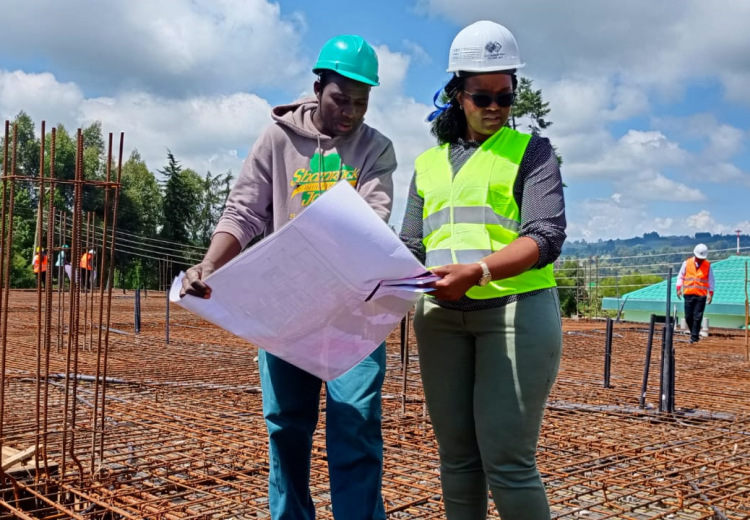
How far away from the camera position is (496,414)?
63.7 inches

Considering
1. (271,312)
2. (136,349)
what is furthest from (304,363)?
(136,349)

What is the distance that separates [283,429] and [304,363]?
27cm

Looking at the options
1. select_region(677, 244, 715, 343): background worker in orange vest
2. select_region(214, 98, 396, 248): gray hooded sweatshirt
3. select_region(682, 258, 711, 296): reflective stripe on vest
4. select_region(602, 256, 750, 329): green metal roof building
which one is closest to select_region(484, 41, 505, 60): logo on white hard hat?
select_region(214, 98, 396, 248): gray hooded sweatshirt

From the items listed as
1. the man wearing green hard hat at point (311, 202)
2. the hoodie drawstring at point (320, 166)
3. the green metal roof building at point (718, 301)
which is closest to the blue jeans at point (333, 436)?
the man wearing green hard hat at point (311, 202)

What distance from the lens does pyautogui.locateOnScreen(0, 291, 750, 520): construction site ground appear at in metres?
2.57

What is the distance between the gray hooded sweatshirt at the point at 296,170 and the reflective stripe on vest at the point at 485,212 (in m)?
0.23

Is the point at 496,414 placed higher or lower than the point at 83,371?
higher

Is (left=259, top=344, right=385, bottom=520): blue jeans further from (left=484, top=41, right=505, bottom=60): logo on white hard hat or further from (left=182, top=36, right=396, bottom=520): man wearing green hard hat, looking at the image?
(left=484, top=41, right=505, bottom=60): logo on white hard hat

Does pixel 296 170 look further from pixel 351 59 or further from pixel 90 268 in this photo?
pixel 90 268

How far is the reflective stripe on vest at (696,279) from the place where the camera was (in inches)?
363

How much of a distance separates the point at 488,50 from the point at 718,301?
1454cm

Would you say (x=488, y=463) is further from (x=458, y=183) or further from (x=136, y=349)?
(x=136, y=349)

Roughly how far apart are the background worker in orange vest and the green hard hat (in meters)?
8.35

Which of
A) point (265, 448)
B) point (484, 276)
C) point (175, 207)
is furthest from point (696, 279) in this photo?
point (175, 207)
